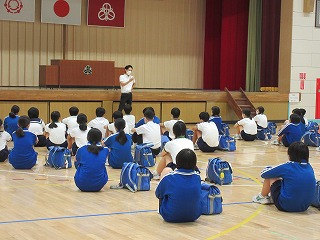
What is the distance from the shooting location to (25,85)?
23.5 m

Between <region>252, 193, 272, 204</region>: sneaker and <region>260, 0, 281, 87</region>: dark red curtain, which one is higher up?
<region>260, 0, 281, 87</region>: dark red curtain

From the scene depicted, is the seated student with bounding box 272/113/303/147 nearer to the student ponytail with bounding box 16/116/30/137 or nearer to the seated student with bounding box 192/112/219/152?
the seated student with bounding box 192/112/219/152

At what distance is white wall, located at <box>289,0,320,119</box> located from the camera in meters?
22.7

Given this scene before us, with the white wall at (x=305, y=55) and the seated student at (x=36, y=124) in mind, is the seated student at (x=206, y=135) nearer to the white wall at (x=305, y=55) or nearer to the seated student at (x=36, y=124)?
the seated student at (x=36, y=124)

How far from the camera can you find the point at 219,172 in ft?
32.1

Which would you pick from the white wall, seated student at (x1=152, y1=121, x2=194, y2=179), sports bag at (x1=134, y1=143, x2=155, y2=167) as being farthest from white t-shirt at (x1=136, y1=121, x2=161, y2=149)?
the white wall

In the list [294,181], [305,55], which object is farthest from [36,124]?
[305,55]

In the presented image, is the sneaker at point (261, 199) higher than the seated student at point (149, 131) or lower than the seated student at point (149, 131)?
lower

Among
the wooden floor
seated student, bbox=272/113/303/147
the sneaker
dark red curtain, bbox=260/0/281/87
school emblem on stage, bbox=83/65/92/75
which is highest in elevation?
dark red curtain, bbox=260/0/281/87

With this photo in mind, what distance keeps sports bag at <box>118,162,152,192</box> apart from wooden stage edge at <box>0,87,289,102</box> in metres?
10.2

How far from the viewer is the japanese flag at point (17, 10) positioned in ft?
69.9

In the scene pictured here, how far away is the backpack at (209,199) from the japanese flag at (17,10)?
15385mm

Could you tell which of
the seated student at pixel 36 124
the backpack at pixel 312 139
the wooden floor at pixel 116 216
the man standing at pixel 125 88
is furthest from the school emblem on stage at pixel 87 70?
the wooden floor at pixel 116 216

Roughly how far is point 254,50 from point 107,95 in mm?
7406
